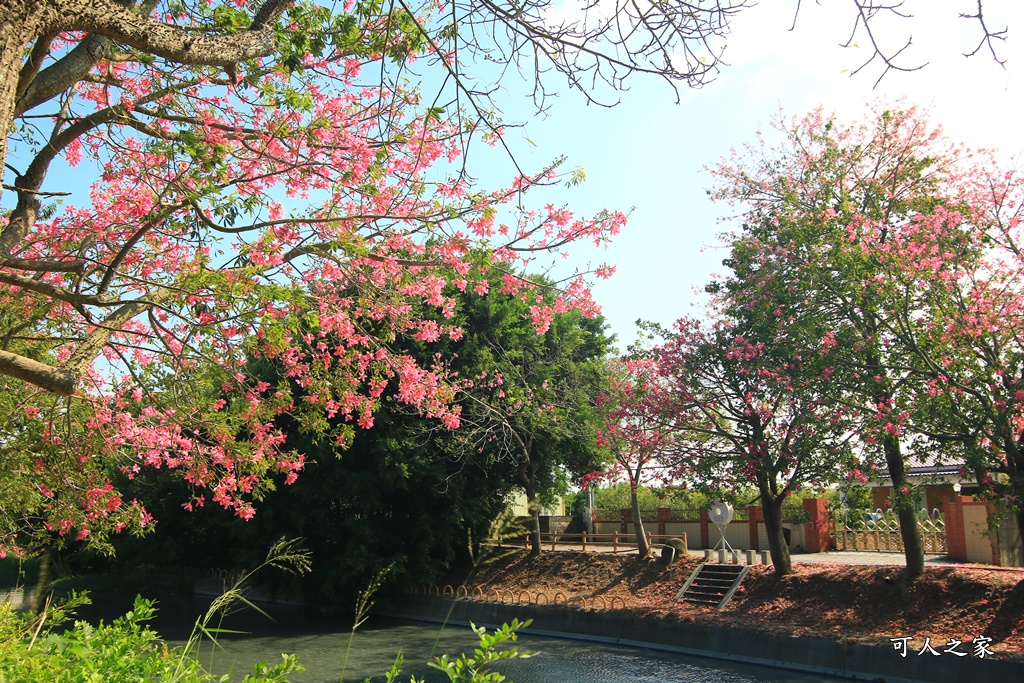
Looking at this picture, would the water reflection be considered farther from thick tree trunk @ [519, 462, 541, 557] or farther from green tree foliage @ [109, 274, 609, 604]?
thick tree trunk @ [519, 462, 541, 557]

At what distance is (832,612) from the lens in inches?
600

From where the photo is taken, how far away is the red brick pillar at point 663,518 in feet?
88.2

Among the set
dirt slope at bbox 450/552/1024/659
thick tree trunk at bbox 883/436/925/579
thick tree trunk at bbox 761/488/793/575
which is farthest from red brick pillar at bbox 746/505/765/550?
thick tree trunk at bbox 883/436/925/579

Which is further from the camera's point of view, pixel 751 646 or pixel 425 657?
pixel 425 657

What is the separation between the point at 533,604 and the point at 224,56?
17.7 metres

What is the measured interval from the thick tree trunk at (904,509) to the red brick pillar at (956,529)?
474 cm

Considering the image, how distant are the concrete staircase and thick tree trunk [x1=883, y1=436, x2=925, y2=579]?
3.91 meters

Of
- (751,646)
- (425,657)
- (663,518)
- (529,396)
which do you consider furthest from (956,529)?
(425,657)

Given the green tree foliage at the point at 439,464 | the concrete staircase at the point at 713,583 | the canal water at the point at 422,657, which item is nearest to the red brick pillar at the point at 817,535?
the concrete staircase at the point at 713,583

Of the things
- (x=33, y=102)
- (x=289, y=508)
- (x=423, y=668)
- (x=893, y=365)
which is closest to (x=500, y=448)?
(x=289, y=508)

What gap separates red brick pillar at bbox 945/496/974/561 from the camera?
18891 millimetres

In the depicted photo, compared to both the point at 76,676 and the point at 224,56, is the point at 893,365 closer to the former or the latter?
the point at 224,56

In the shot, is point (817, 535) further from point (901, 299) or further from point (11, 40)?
point (11, 40)

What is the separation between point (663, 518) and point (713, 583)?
956 centimetres
